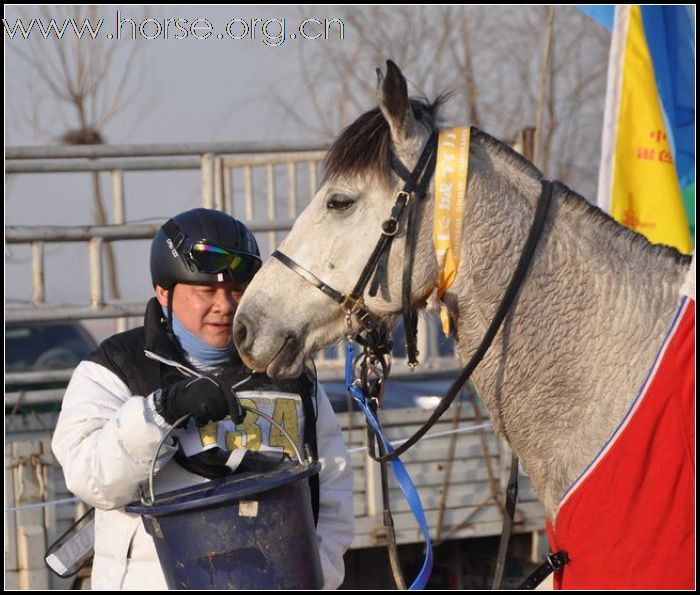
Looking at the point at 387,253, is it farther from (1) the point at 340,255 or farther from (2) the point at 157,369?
(2) the point at 157,369

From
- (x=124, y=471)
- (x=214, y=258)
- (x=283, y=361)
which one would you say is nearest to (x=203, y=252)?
(x=214, y=258)

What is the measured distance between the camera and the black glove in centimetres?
270

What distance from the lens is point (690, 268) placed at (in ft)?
9.53

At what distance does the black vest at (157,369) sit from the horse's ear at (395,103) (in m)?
0.87

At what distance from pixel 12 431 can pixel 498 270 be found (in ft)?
12.6

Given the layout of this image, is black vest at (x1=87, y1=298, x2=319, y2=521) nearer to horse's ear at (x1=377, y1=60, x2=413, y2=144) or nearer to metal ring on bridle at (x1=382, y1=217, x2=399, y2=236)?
metal ring on bridle at (x1=382, y1=217, x2=399, y2=236)

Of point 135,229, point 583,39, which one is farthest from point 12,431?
point 583,39

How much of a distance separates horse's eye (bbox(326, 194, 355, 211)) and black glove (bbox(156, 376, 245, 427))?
0.63 meters

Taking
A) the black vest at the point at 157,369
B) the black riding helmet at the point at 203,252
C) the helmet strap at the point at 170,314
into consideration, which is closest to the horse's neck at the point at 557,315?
the black vest at the point at 157,369

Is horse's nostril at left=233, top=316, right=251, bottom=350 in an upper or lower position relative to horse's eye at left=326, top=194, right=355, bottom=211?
lower

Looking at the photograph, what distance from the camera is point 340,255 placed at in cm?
294

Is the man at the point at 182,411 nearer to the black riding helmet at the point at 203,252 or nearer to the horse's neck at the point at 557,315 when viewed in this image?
the black riding helmet at the point at 203,252

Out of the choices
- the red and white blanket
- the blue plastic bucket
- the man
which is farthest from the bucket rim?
the red and white blanket

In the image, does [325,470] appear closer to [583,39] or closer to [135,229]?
[135,229]
